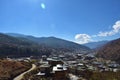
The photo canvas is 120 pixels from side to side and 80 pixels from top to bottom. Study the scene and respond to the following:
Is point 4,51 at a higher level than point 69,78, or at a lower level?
higher

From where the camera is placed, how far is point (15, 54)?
402 ft

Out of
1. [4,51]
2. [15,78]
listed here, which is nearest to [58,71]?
[15,78]

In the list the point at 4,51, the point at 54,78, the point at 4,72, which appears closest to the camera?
the point at 54,78

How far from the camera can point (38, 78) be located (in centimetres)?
3250

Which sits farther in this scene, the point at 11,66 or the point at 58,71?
the point at 11,66

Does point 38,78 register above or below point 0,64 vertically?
below

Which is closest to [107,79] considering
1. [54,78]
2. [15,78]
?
[54,78]

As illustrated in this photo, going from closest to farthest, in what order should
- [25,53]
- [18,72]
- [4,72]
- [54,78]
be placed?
[54,78]
[4,72]
[18,72]
[25,53]

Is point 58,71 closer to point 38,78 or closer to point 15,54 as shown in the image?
point 38,78

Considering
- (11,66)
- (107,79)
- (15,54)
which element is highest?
(15,54)

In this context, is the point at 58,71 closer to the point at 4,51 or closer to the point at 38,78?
the point at 38,78

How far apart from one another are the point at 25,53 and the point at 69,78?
99661 mm

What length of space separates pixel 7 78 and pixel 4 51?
8743 cm

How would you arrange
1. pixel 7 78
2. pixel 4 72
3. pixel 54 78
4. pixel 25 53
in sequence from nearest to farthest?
pixel 54 78 → pixel 7 78 → pixel 4 72 → pixel 25 53
